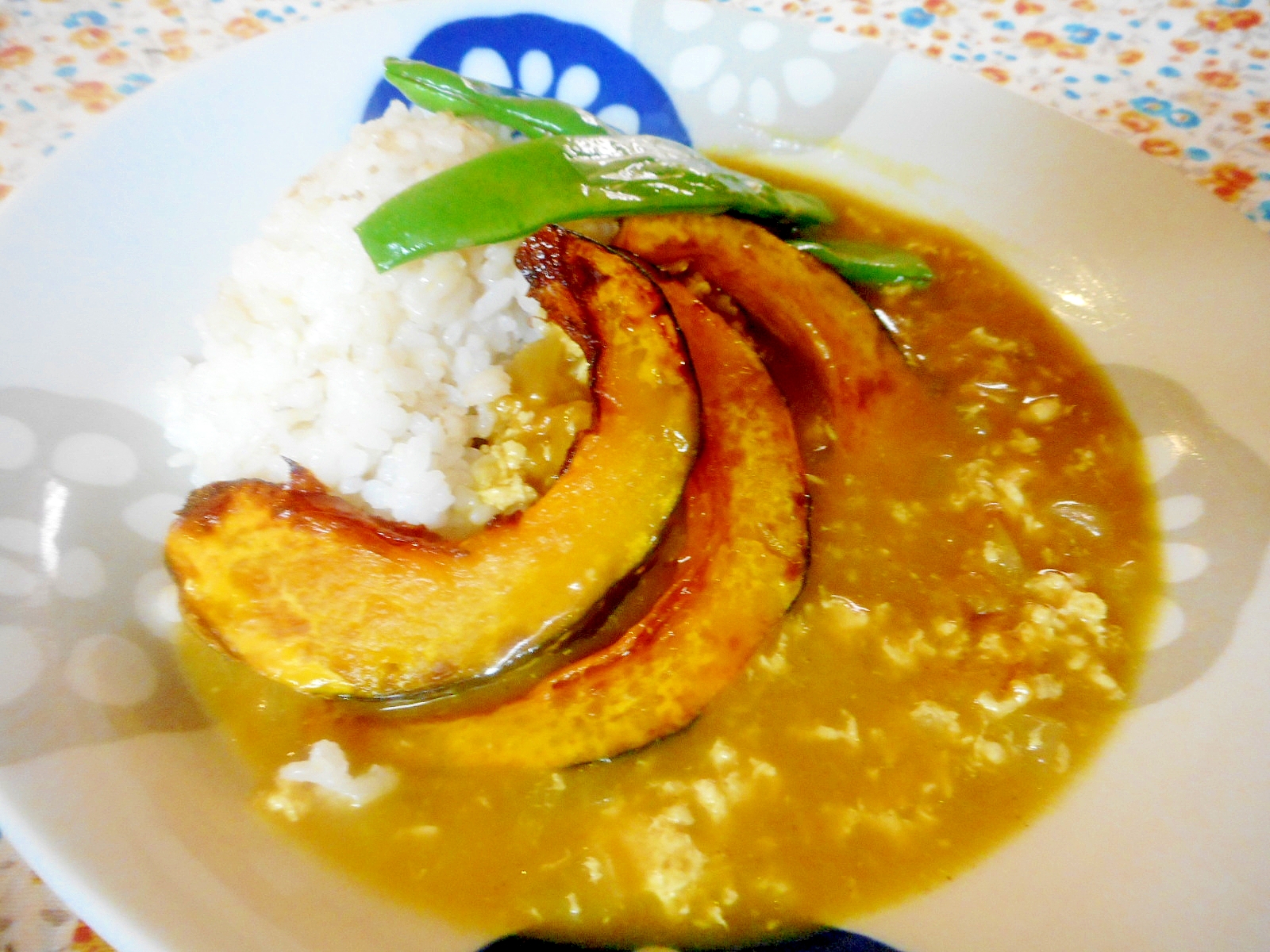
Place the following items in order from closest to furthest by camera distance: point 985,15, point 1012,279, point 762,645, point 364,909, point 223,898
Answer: point 223,898 → point 364,909 → point 762,645 → point 1012,279 → point 985,15

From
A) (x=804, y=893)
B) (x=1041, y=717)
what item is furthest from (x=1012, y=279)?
(x=804, y=893)

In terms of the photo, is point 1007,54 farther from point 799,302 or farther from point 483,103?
point 483,103

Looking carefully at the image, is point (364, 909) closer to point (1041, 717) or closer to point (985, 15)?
point (1041, 717)

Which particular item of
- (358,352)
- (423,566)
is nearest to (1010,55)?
(358,352)

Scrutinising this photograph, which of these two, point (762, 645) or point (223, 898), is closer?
point (223, 898)

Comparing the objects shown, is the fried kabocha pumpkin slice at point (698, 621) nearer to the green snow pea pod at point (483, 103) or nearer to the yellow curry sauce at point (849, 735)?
the yellow curry sauce at point (849, 735)
